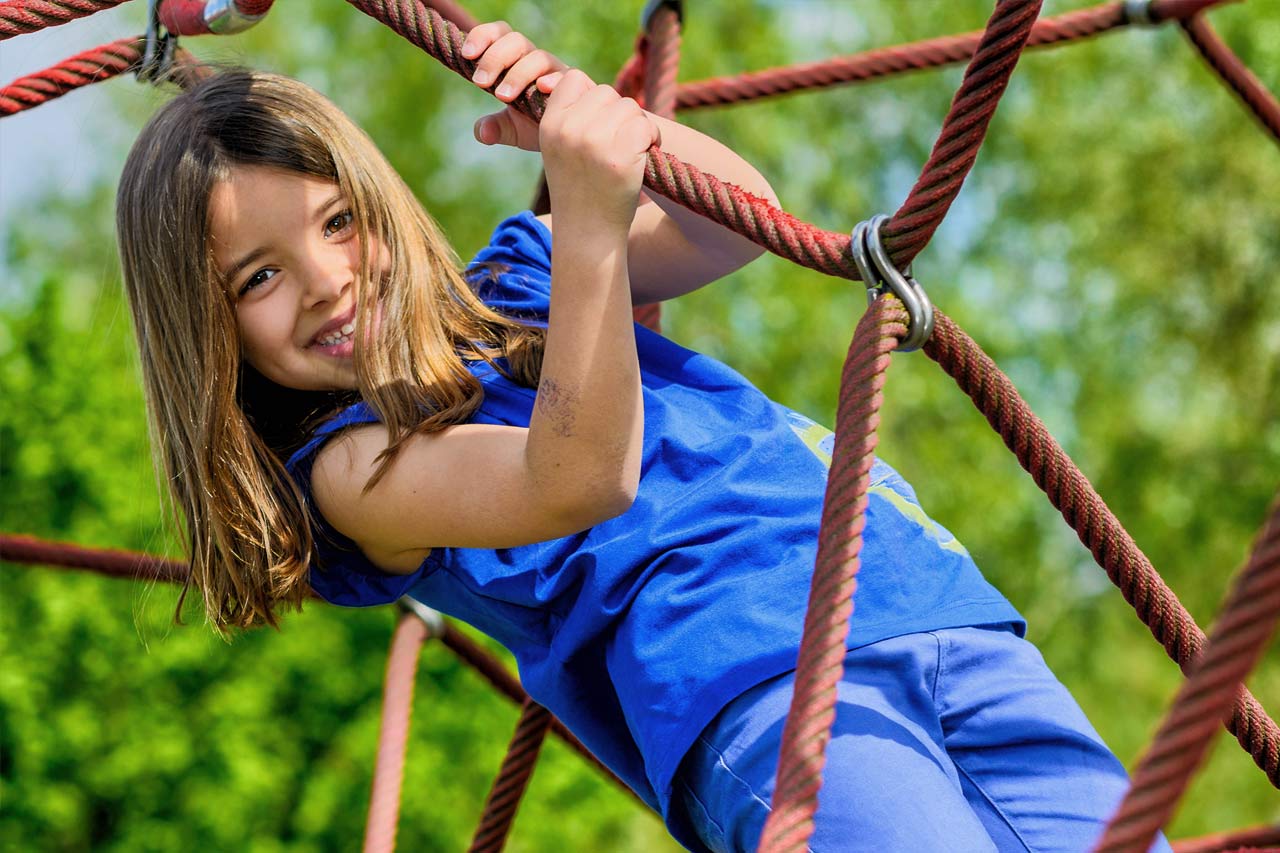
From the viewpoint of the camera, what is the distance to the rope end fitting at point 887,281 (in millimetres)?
781

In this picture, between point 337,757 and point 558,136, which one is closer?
point 558,136

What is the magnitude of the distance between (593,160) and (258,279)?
30 centimetres

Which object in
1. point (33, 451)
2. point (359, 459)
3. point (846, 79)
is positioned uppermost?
point (846, 79)

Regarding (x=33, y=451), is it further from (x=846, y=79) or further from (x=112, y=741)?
(x=846, y=79)

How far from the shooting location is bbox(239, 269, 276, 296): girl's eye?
932mm

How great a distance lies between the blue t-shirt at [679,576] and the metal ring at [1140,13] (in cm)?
85

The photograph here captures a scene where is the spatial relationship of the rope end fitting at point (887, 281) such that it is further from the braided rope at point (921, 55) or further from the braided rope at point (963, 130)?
the braided rope at point (921, 55)

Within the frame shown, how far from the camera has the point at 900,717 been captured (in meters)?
0.85

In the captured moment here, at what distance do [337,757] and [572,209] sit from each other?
2.91 m

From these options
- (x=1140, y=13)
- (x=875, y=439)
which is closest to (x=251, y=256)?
(x=875, y=439)

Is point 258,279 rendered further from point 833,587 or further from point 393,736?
point 393,736

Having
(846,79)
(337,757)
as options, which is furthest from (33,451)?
(846,79)

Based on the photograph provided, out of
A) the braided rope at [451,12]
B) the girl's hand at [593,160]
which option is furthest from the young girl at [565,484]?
the braided rope at [451,12]

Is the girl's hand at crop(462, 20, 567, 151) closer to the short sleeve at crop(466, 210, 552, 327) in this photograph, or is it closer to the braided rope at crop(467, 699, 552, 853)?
the short sleeve at crop(466, 210, 552, 327)
